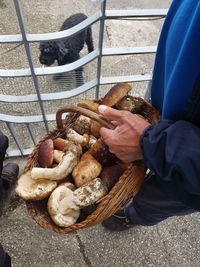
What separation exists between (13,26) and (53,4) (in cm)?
55

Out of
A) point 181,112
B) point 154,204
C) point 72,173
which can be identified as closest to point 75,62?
point 72,173

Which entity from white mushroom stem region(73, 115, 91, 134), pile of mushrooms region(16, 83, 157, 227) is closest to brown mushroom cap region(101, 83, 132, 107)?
pile of mushrooms region(16, 83, 157, 227)

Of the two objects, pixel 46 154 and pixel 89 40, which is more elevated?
pixel 46 154

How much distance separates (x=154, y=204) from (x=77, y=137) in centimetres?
49

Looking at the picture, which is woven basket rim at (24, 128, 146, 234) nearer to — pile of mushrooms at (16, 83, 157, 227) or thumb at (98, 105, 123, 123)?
pile of mushrooms at (16, 83, 157, 227)

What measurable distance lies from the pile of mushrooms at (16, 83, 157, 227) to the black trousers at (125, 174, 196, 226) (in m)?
0.24

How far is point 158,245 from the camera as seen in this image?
1.64 m

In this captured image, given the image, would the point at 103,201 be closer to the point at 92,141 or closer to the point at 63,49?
the point at 92,141

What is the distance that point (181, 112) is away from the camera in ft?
2.78

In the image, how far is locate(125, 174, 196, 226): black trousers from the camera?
1.25 metres

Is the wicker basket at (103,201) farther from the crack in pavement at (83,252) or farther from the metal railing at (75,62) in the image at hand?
the crack in pavement at (83,252)

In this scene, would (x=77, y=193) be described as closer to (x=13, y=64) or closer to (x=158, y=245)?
(x=158, y=245)

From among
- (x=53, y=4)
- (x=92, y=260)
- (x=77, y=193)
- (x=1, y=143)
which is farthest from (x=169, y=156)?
(x=53, y=4)

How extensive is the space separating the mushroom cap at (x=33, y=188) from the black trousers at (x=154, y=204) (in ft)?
1.48
